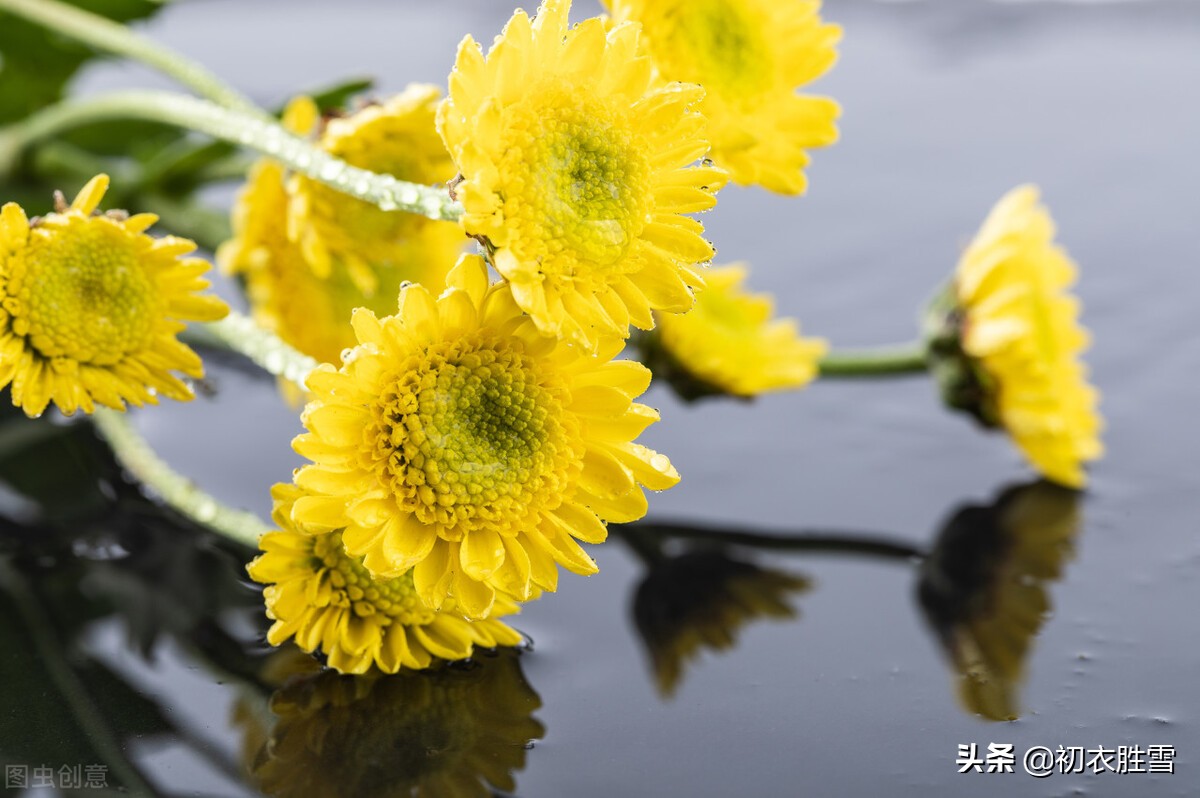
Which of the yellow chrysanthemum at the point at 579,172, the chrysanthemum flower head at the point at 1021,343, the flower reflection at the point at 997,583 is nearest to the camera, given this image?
the yellow chrysanthemum at the point at 579,172

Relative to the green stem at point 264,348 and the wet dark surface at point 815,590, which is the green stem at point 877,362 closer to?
the wet dark surface at point 815,590

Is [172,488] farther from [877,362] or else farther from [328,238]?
[877,362]

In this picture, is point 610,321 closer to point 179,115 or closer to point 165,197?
point 179,115

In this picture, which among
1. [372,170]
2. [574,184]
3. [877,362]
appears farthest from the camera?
[877,362]

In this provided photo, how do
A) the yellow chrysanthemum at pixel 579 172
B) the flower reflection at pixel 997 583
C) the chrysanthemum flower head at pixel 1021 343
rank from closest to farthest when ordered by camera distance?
the yellow chrysanthemum at pixel 579 172, the flower reflection at pixel 997 583, the chrysanthemum flower head at pixel 1021 343

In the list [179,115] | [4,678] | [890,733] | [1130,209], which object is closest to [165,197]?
[179,115]

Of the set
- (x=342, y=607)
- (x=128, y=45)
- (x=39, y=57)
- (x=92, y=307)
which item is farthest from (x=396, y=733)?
(x=39, y=57)

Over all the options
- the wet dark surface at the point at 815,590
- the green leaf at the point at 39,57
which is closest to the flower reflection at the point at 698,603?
the wet dark surface at the point at 815,590
